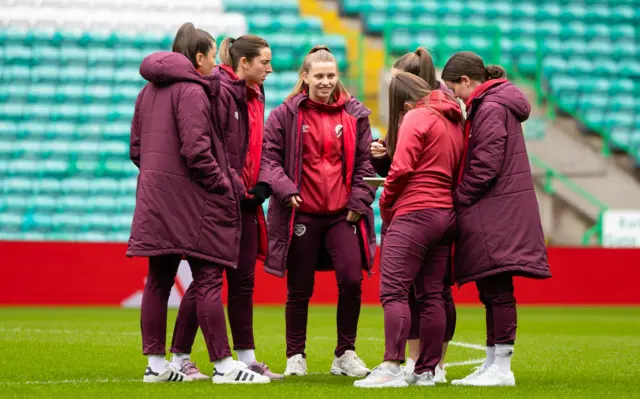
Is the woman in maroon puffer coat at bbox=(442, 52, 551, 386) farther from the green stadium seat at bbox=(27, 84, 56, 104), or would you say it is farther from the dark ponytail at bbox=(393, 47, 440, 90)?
the green stadium seat at bbox=(27, 84, 56, 104)

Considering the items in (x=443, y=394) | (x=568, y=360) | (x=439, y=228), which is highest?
(x=439, y=228)

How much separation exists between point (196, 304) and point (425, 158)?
136 centimetres

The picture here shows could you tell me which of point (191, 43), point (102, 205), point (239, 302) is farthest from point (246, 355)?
point (102, 205)

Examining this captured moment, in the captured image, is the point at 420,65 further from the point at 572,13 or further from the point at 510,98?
the point at 572,13

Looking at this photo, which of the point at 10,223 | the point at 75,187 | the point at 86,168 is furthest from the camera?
the point at 86,168

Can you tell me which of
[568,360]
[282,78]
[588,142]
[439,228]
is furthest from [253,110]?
[588,142]

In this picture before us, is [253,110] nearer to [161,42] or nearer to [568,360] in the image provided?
[568,360]

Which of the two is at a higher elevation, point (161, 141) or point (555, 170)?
point (161, 141)

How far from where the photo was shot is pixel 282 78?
17.7 metres

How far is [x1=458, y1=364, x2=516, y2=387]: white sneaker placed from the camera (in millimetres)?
5316

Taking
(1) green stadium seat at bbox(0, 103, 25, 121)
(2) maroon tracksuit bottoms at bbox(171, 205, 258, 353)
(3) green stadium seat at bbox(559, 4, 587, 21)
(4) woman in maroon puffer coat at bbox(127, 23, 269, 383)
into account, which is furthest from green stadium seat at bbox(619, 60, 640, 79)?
(4) woman in maroon puffer coat at bbox(127, 23, 269, 383)

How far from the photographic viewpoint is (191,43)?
5.41 meters

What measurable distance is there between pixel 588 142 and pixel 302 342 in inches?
525

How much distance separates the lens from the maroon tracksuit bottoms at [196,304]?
17.2ft
